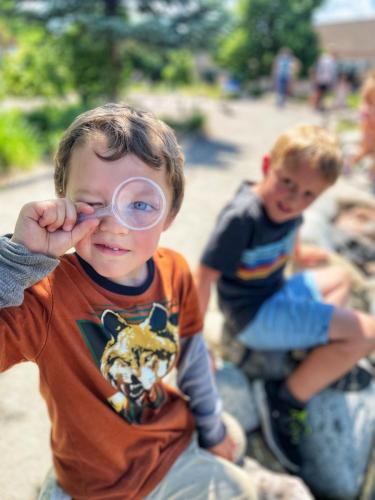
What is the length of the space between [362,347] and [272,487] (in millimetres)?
868

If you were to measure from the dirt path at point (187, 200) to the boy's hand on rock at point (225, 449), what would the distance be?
2.40 feet

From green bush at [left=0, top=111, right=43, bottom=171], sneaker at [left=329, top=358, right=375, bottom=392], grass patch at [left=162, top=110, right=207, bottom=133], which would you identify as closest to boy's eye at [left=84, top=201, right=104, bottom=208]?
sneaker at [left=329, top=358, right=375, bottom=392]

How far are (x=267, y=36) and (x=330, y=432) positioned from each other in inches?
1058

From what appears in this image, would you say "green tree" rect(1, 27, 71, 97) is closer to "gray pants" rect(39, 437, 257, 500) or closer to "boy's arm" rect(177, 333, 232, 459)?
"boy's arm" rect(177, 333, 232, 459)

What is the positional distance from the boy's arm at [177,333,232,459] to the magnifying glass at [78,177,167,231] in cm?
66

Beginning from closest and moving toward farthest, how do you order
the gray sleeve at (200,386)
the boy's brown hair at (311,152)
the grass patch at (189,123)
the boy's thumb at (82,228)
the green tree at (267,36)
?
the boy's thumb at (82,228), the gray sleeve at (200,386), the boy's brown hair at (311,152), the grass patch at (189,123), the green tree at (267,36)

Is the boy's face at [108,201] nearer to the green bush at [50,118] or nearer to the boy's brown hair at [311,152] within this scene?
the boy's brown hair at [311,152]

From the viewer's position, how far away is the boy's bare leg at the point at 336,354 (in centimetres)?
248

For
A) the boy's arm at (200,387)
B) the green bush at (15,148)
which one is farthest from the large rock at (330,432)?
the green bush at (15,148)

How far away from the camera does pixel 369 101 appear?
594 centimetres

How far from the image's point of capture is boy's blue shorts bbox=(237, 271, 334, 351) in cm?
253

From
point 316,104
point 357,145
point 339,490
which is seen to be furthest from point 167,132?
point 316,104

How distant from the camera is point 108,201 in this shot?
1.29 meters

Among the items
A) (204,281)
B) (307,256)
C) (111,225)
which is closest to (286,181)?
(204,281)
